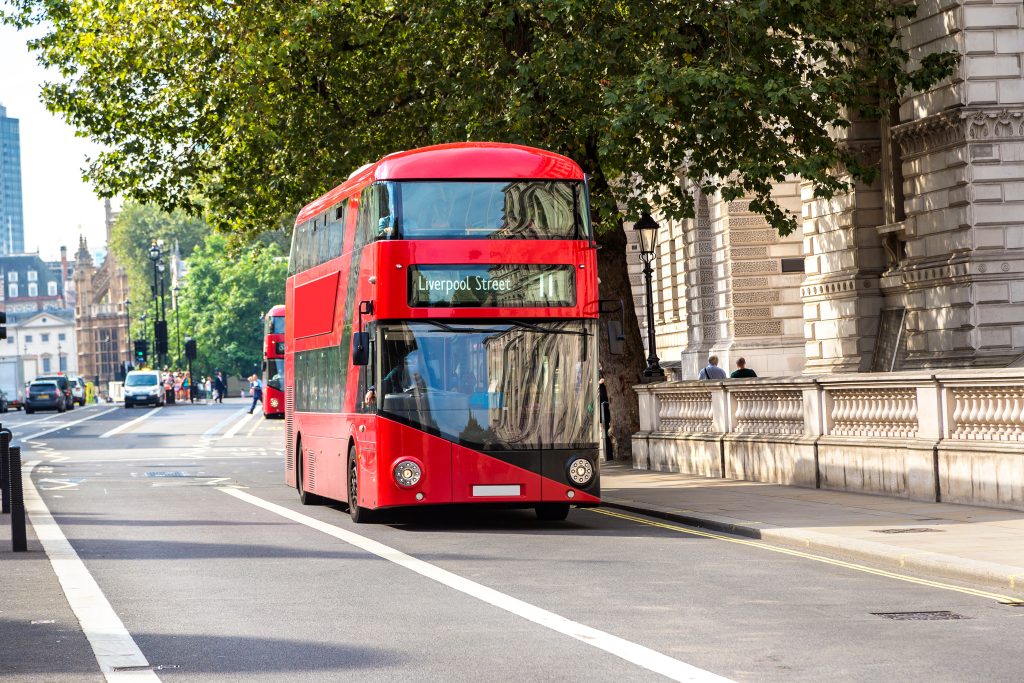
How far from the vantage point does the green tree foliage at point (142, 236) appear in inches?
6058

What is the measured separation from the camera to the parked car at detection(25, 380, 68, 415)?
80.4m

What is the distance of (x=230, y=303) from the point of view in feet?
406

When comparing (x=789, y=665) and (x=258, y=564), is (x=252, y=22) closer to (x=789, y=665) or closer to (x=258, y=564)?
(x=258, y=564)

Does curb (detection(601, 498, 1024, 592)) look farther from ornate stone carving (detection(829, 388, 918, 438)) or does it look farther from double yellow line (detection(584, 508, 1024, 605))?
ornate stone carving (detection(829, 388, 918, 438))

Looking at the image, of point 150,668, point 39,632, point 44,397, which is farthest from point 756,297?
point 44,397

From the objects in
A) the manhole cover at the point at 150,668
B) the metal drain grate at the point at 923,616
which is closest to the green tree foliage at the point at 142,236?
A: the metal drain grate at the point at 923,616

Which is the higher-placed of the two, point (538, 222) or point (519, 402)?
point (538, 222)

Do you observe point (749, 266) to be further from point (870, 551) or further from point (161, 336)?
point (161, 336)

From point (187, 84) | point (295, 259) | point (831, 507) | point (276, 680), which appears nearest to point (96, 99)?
point (187, 84)

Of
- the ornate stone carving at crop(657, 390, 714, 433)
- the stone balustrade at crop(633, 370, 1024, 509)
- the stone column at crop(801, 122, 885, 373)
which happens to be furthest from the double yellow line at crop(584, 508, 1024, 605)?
the stone column at crop(801, 122, 885, 373)

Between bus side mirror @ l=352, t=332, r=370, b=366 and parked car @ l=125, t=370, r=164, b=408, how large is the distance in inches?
2705

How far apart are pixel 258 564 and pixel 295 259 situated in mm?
9861

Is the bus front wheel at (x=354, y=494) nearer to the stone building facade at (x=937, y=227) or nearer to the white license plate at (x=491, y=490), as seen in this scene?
the white license plate at (x=491, y=490)

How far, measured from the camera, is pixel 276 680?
816cm
